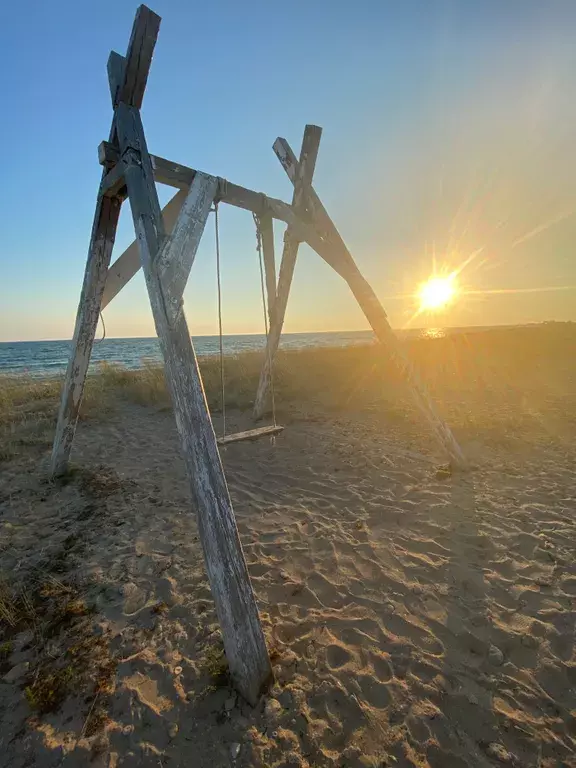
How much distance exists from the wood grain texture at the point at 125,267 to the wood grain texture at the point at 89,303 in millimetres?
143

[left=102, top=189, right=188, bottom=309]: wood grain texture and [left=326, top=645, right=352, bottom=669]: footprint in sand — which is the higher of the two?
[left=102, top=189, right=188, bottom=309]: wood grain texture

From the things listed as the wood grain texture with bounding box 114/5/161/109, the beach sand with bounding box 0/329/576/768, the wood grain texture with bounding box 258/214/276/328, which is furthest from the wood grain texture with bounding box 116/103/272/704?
the wood grain texture with bounding box 258/214/276/328

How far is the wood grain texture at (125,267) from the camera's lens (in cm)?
343

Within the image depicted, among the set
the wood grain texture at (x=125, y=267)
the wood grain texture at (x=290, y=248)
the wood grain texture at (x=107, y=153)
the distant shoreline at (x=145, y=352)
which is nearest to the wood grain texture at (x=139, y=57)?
the wood grain texture at (x=107, y=153)

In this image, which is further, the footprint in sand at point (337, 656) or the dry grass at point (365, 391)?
the dry grass at point (365, 391)

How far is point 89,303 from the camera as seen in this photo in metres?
3.51

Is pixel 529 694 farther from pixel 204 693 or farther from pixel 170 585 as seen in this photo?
pixel 170 585

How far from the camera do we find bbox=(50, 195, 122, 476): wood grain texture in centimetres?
331

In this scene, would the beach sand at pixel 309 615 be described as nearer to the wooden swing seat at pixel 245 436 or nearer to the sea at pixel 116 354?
the wooden swing seat at pixel 245 436

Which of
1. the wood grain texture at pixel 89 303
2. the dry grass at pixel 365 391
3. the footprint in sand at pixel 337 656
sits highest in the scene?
the wood grain texture at pixel 89 303

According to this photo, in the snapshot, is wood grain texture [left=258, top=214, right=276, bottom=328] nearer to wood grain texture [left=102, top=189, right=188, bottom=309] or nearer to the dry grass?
wood grain texture [left=102, top=189, right=188, bottom=309]

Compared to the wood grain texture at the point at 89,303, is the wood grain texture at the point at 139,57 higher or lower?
higher

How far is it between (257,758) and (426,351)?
14300 millimetres

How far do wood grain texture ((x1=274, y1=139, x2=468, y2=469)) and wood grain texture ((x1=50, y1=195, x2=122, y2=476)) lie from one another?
2184 mm
